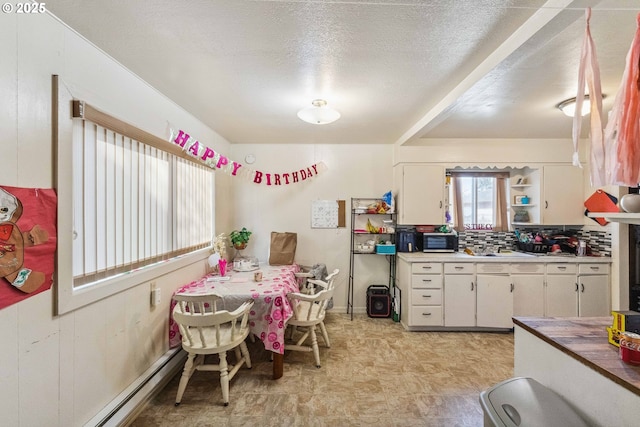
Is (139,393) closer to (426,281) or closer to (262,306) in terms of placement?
(262,306)

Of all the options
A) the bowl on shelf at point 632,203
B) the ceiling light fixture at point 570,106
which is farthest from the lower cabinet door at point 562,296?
the bowl on shelf at point 632,203

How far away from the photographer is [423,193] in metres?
3.82

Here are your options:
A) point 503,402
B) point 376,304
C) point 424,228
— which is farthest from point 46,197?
point 424,228

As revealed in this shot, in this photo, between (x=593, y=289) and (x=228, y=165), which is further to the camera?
(x=593, y=289)

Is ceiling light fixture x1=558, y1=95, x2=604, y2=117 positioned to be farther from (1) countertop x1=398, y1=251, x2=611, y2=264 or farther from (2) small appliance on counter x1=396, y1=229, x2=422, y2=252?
(2) small appliance on counter x1=396, y1=229, x2=422, y2=252

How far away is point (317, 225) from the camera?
13.6 feet

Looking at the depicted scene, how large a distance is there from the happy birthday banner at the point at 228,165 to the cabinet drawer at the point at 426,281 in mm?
1937

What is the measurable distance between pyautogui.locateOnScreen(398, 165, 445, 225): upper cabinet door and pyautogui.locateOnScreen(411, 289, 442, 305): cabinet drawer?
0.90 metres

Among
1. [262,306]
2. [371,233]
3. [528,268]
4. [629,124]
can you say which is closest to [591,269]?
[528,268]

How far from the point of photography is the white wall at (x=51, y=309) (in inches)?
49.4

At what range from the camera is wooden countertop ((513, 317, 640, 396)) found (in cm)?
103

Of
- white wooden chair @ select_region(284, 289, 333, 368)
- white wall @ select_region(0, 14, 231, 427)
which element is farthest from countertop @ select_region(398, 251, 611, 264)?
white wall @ select_region(0, 14, 231, 427)

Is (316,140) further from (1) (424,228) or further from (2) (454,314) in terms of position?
(2) (454,314)
